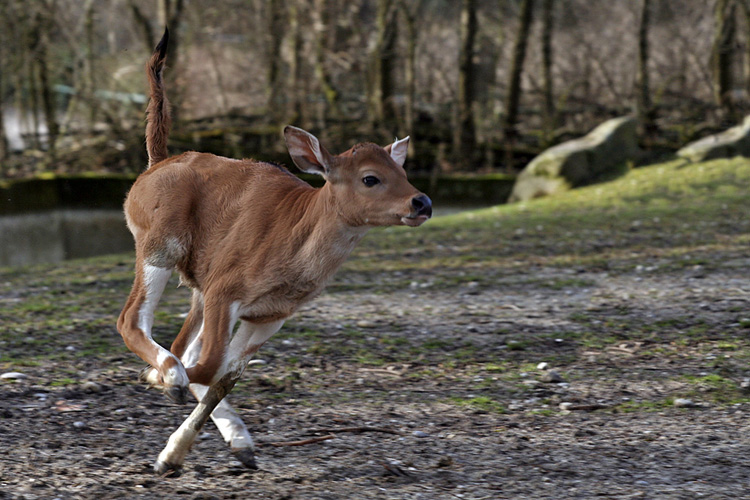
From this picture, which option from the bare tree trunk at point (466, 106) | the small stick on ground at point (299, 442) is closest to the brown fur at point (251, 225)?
the small stick on ground at point (299, 442)

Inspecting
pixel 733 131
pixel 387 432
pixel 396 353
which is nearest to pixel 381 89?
pixel 733 131

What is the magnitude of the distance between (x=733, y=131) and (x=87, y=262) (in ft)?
38.7

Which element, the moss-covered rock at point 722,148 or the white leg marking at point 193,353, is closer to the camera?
the white leg marking at point 193,353

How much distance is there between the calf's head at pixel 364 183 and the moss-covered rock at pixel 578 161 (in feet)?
38.2

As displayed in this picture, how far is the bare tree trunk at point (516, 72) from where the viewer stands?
55.0ft

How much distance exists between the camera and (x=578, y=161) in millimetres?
15461

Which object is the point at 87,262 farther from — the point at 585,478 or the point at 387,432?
the point at 585,478

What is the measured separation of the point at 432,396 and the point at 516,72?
12.2 m

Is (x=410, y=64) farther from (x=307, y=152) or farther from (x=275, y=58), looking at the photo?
(x=307, y=152)

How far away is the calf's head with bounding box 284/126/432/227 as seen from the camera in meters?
3.76

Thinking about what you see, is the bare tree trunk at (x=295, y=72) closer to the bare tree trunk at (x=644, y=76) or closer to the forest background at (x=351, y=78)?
the forest background at (x=351, y=78)

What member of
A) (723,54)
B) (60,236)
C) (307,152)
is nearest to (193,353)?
(307,152)

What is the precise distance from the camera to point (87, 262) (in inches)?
426

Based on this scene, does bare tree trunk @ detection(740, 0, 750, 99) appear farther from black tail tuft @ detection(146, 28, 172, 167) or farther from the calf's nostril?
the calf's nostril
